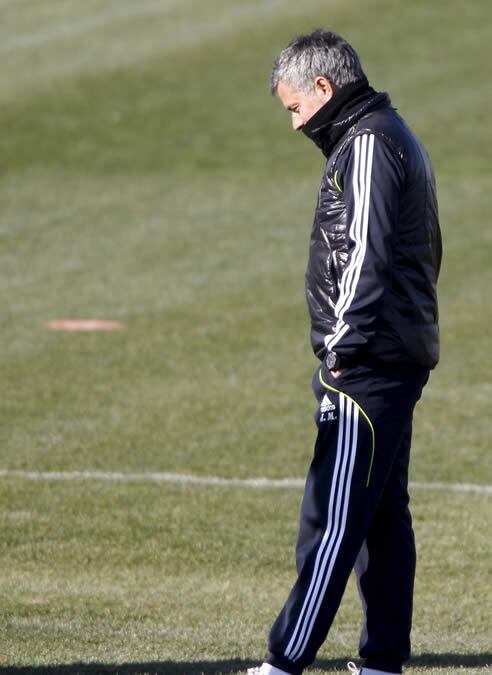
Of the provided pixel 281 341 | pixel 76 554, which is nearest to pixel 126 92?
pixel 281 341

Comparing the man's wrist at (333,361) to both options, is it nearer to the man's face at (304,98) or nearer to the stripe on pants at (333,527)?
the stripe on pants at (333,527)

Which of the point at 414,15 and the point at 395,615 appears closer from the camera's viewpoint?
the point at 395,615

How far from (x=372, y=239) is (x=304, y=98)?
23.7 inches

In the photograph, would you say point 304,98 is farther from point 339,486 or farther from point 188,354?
point 188,354

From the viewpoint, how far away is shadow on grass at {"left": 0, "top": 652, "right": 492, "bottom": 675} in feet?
18.4

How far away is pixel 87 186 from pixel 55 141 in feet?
11.9

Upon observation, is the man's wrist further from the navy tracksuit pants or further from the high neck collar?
the high neck collar

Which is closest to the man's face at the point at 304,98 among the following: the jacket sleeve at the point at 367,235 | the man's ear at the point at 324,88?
the man's ear at the point at 324,88

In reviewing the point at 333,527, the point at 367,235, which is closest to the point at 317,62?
the point at 367,235

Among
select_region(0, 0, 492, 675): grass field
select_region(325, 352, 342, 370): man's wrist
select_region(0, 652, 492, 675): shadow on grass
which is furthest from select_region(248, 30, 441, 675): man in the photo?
select_region(0, 0, 492, 675): grass field

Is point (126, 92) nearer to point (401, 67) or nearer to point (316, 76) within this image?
point (401, 67)

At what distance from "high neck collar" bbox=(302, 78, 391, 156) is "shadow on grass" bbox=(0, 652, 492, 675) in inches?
82.2

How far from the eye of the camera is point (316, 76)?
502cm

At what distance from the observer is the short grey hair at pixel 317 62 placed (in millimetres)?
5023
